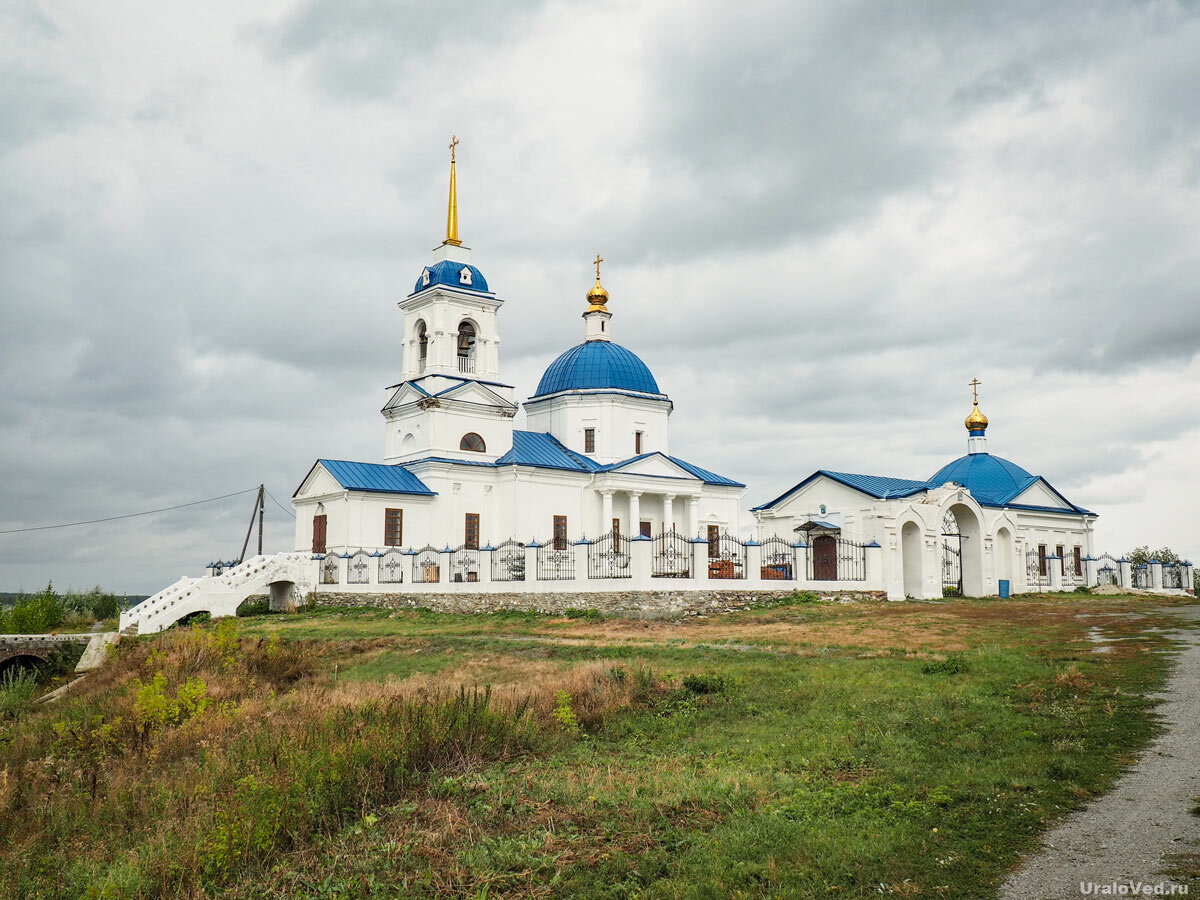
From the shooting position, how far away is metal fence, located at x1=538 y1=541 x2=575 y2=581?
2959cm

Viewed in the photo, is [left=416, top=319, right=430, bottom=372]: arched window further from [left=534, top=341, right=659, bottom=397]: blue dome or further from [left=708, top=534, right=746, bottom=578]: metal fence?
[left=708, top=534, right=746, bottom=578]: metal fence

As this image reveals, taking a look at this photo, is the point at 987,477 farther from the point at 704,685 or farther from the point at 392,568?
the point at 704,685

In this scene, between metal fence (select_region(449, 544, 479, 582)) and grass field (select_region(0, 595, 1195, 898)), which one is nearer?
grass field (select_region(0, 595, 1195, 898))

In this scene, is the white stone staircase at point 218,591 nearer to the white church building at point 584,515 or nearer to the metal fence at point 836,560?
the white church building at point 584,515

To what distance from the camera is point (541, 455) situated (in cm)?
4066

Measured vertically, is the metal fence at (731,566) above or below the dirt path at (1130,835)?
above

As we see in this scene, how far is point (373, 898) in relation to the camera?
6637 mm

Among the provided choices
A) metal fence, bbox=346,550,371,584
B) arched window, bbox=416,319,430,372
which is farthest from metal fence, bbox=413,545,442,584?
arched window, bbox=416,319,430,372

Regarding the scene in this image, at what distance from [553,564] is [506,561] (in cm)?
241

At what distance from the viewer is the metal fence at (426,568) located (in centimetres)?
3284

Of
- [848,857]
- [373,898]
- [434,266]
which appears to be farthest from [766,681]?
[434,266]

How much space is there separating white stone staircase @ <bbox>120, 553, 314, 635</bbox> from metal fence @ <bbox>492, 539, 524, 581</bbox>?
7398mm

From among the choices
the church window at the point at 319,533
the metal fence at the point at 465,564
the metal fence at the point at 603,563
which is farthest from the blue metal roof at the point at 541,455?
the metal fence at the point at 603,563

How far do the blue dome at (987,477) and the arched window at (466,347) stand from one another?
21.2 meters
